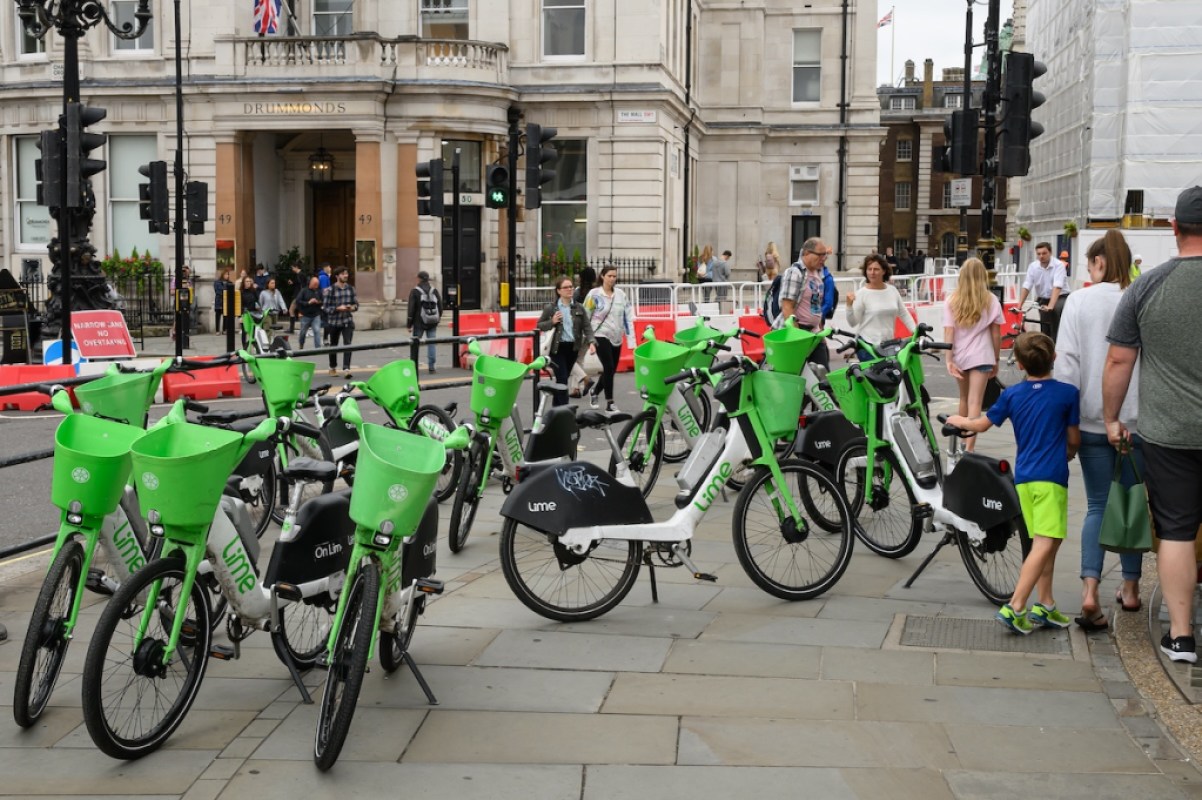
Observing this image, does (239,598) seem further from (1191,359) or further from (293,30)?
(293,30)

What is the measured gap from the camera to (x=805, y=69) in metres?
48.4

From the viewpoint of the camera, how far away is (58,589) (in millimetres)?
5863

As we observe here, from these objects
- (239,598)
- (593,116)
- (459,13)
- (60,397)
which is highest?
(459,13)

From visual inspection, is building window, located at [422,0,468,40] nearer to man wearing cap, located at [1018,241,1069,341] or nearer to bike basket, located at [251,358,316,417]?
man wearing cap, located at [1018,241,1069,341]

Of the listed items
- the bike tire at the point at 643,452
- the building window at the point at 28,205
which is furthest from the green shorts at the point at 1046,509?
the building window at the point at 28,205

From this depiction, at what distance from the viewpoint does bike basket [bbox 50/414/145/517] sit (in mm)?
5898

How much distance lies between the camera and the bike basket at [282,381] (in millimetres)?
9164

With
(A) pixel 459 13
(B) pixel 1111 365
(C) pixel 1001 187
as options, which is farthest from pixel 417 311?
(C) pixel 1001 187

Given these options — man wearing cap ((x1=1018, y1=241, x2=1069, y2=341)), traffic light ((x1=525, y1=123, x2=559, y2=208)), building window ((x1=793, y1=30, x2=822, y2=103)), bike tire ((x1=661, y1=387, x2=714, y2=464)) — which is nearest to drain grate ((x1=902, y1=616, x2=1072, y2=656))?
bike tire ((x1=661, y1=387, x2=714, y2=464))

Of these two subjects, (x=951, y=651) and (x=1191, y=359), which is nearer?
(x=1191, y=359)

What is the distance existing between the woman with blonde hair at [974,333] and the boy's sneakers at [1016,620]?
4.34m

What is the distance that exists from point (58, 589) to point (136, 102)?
106 ft

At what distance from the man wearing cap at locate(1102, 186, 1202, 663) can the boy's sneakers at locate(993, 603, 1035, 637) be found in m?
0.79

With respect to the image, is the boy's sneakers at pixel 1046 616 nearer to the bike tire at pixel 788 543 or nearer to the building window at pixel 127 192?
the bike tire at pixel 788 543
